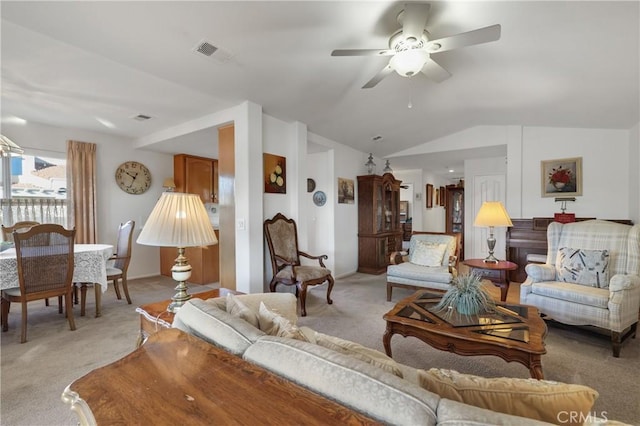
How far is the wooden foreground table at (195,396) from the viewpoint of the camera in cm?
66

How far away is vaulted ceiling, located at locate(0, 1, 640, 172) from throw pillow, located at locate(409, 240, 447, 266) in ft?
6.38

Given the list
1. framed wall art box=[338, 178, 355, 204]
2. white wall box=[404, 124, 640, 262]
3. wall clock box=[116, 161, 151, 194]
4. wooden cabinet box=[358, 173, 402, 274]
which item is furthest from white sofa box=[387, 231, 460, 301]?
wall clock box=[116, 161, 151, 194]

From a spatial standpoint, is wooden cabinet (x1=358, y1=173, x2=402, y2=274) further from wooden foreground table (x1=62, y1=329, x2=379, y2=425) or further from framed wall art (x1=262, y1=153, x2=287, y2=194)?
wooden foreground table (x1=62, y1=329, x2=379, y2=425)

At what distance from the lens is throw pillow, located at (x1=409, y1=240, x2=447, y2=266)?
3.69 meters

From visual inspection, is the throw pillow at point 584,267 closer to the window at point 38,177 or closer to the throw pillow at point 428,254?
the throw pillow at point 428,254

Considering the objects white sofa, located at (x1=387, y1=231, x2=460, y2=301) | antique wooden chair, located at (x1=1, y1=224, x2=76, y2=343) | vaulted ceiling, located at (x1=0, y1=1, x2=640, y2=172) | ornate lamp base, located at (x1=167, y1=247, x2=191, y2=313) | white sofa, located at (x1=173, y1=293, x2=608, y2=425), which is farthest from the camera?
white sofa, located at (x1=387, y1=231, x2=460, y2=301)

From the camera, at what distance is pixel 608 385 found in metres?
1.91

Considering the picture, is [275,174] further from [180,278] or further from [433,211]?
[433,211]

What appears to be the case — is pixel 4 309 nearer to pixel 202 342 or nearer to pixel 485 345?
pixel 202 342

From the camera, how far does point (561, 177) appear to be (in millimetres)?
4566

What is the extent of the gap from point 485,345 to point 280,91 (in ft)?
9.49

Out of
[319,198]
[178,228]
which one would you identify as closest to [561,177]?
[319,198]

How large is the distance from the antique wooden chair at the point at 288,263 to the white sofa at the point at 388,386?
225 cm

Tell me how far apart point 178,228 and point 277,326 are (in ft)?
2.89
